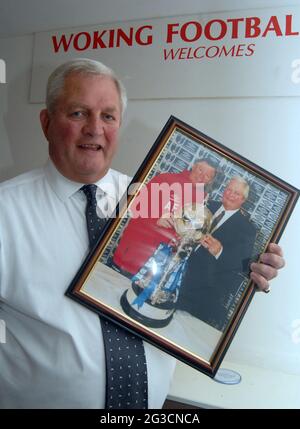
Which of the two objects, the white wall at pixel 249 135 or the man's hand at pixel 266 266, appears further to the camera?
the white wall at pixel 249 135

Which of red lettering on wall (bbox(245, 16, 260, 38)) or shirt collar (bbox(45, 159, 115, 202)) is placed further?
red lettering on wall (bbox(245, 16, 260, 38))

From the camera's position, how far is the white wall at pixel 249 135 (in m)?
0.92

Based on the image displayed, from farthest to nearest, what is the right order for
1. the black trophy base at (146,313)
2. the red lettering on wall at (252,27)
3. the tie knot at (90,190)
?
the red lettering on wall at (252,27)
the tie knot at (90,190)
the black trophy base at (146,313)

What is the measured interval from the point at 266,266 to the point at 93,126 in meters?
0.48

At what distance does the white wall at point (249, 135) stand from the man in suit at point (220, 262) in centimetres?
36

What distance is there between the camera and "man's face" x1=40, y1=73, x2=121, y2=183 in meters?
0.69

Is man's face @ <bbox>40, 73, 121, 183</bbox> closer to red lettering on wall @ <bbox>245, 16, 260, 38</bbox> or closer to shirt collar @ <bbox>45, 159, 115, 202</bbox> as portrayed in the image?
shirt collar @ <bbox>45, 159, 115, 202</bbox>

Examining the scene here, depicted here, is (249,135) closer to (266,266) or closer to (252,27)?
(252,27)

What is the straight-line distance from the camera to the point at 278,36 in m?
0.89

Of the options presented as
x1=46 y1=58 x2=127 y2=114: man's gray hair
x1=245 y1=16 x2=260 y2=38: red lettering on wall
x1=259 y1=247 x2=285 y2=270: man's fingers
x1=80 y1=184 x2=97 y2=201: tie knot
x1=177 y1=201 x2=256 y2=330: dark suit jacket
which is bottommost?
x1=177 y1=201 x2=256 y2=330: dark suit jacket

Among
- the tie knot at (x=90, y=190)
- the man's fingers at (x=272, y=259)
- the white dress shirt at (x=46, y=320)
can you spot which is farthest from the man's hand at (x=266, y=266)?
the tie knot at (x=90, y=190)

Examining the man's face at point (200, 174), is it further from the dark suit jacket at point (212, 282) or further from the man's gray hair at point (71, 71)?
the man's gray hair at point (71, 71)

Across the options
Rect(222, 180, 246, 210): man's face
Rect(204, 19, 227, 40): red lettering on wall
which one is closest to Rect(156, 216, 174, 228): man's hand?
Rect(222, 180, 246, 210): man's face

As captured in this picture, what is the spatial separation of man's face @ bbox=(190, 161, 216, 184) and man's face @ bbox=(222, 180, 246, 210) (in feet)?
0.14
